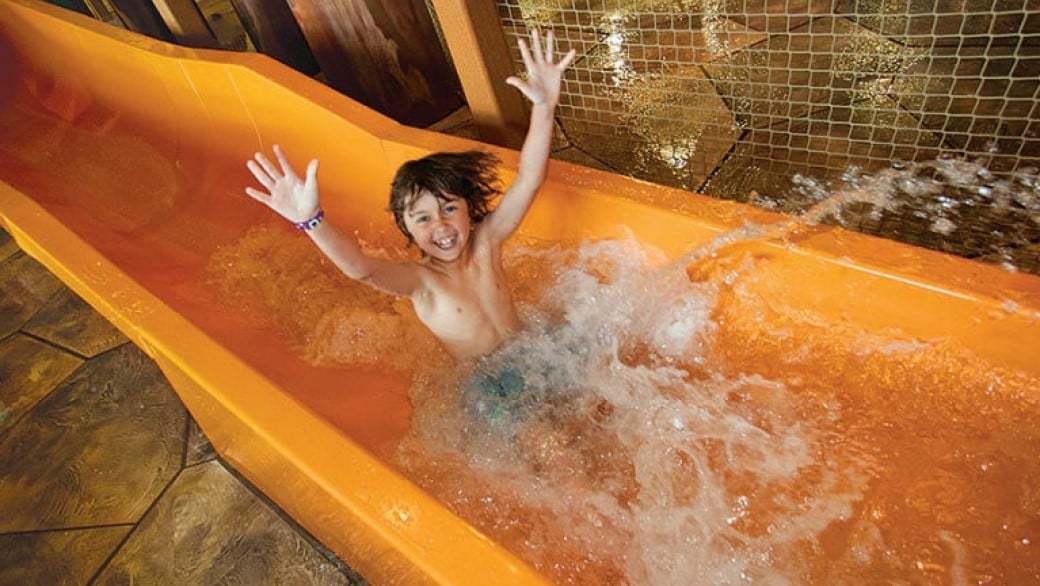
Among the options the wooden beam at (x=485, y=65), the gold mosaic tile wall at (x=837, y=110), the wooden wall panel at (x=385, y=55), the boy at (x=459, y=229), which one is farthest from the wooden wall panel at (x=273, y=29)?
the boy at (x=459, y=229)

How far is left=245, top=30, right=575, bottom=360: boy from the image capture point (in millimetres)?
1372

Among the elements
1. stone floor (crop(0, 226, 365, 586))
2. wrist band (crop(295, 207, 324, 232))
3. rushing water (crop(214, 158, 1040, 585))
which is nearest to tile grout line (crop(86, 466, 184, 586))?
stone floor (crop(0, 226, 365, 586))

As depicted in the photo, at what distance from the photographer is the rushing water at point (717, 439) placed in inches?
47.6

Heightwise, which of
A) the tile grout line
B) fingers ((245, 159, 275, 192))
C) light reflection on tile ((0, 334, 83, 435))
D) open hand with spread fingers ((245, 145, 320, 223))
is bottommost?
the tile grout line

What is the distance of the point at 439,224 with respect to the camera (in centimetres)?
145

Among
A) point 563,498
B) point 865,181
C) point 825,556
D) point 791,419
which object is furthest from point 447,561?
point 865,181

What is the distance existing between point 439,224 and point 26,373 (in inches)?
77.1

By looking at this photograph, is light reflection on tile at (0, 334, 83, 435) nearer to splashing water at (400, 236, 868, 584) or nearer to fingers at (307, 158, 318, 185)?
splashing water at (400, 236, 868, 584)

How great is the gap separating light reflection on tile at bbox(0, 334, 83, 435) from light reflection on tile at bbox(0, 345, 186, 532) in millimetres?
53

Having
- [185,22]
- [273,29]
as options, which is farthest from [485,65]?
[185,22]

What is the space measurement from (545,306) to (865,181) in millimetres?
1131

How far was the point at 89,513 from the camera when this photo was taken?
6.02 feet

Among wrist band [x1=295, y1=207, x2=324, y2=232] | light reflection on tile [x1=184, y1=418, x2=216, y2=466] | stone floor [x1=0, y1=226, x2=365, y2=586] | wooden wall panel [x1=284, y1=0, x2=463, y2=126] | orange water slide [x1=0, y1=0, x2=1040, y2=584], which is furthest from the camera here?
wooden wall panel [x1=284, y1=0, x2=463, y2=126]

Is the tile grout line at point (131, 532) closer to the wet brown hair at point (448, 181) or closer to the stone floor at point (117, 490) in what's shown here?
the stone floor at point (117, 490)
